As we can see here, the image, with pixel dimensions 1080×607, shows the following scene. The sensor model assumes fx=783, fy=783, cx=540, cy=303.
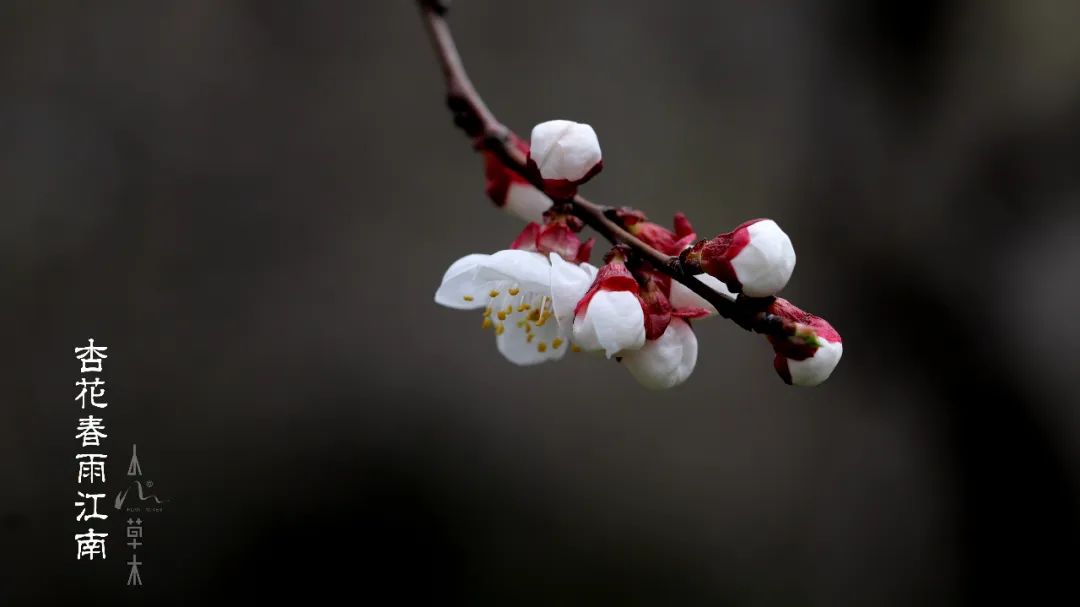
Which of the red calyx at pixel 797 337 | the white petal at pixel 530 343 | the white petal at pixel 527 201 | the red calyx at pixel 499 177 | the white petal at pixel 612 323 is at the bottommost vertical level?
the red calyx at pixel 797 337

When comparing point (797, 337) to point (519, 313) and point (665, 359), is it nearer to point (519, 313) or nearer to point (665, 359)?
point (665, 359)

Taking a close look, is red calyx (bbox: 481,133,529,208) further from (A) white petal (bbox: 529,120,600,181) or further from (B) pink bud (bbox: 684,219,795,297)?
(B) pink bud (bbox: 684,219,795,297)

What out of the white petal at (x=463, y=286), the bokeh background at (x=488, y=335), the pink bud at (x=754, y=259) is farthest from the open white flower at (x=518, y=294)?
the bokeh background at (x=488, y=335)

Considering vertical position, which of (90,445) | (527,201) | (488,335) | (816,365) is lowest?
(816,365)

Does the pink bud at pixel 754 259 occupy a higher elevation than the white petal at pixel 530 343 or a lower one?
lower

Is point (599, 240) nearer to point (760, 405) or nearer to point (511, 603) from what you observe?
point (760, 405)

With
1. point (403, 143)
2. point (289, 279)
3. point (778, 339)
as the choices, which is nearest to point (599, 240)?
point (403, 143)

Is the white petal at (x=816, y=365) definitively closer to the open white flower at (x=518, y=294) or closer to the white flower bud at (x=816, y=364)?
the white flower bud at (x=816, y=364)

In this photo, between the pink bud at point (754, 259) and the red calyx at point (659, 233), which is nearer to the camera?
the pink bud at point (754, 259)

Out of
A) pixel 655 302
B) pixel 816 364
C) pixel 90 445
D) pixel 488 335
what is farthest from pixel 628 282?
pixel 90 445
